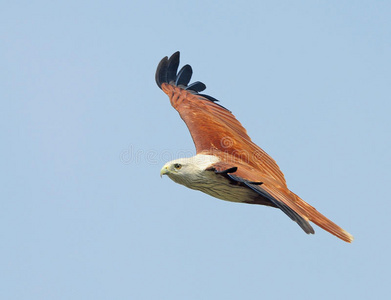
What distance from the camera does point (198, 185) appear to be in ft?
30.4

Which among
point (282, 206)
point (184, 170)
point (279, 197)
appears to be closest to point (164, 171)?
point (184, 170)

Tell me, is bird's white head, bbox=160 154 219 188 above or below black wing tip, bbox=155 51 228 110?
below

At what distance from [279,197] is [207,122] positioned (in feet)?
8.37

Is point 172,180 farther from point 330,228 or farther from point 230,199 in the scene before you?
point 330,228

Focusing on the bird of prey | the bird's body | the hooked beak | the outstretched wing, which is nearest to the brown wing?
the bird of prey

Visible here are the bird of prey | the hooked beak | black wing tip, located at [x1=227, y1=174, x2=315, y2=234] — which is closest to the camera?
black wing tip, located at [x1=227, y1=174, x2=315, y2=234]

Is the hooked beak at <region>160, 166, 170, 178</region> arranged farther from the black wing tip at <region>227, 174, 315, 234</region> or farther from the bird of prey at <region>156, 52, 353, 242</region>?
the black wing tip at <region>227, 174, 315, 234</region>

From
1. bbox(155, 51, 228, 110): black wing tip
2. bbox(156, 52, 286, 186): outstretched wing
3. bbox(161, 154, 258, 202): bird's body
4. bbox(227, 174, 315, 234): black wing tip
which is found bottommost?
bbox(227, 174, 315, 234): black wing tip

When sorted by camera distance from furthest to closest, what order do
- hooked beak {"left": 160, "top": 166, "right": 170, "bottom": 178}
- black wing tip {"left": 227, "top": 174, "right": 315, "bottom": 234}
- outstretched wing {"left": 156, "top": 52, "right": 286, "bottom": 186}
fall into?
outstretched wing {"left": 156, "top": 52, "right": 286, "bottom": 186}, hooked beak {"left": 160, "top": 166, "right": 170, "bottom": 178}, black wing tip {"left": 227, "top": 174, "right": 315, "bottom": 234}

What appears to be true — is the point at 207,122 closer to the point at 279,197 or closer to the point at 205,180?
the point at 205,180

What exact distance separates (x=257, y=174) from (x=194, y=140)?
1333mm

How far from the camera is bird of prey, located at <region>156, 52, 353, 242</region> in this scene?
895 centimetres

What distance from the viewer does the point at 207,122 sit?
10961 millimetres

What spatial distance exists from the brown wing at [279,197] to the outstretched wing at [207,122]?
0.47 metres
